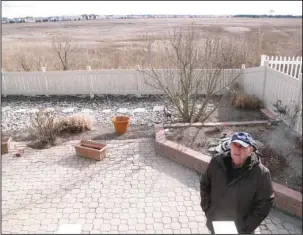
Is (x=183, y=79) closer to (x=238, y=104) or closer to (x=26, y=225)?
(x=238, y=104)

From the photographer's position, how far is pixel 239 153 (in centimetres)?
193

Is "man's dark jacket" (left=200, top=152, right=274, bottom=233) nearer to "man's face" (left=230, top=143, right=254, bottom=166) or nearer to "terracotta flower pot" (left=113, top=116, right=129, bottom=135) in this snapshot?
"man's face" (left=230, top=143, right=254, bottom=166)

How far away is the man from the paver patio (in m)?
1.01

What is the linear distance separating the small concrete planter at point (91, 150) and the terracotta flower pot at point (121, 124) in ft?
3.19

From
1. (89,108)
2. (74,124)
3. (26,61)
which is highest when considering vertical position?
(26,61)

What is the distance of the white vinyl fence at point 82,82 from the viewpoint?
8.38 metres

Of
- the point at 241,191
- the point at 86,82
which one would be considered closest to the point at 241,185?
the point at 241,191

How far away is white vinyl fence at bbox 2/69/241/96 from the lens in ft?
27.5

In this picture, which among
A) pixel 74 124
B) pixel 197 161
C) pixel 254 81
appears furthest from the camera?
pixel 254 81

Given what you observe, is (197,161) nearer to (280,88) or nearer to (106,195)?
(106,195)

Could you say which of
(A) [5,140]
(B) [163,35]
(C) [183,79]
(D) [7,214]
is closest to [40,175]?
(D) [7,214]

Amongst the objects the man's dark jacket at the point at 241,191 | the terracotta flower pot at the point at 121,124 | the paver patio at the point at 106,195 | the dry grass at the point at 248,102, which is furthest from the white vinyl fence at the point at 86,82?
the man's dark jacket at the point at 241,191

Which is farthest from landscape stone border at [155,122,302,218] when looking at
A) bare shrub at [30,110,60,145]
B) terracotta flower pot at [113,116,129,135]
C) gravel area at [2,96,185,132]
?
bare shrub at [30,110,60,145]

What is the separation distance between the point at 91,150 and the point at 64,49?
7.41 m
